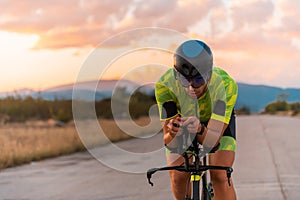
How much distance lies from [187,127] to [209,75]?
0.48 meters

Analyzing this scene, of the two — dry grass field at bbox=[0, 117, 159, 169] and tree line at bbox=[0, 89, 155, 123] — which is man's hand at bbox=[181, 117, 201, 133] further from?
tree line at bbox=[0, 89, 155, 123]

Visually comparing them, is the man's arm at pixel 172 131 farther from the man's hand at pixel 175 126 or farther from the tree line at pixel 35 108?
the tree line at pixel 35 108

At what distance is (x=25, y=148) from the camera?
707 inches

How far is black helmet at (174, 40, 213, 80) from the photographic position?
13.9 feet

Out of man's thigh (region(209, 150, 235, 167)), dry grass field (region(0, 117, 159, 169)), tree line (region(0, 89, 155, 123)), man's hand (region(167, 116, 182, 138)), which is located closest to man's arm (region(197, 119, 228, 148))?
man's hand (region(167, 116, 182, 138))

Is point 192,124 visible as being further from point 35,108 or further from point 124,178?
point 35,108

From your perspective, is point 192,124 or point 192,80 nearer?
point 192,124

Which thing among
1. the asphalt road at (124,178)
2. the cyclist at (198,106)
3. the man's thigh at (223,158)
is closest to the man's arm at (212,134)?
the cyclist at (198,106)

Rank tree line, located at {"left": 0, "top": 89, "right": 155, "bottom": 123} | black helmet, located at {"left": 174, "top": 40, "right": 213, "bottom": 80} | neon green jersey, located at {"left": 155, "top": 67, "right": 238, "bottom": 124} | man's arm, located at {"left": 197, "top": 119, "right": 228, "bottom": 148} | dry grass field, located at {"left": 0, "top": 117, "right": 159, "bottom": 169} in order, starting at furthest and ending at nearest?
tree line, located at {"left": 0, "top": 89, "right": 155, "bottom": 123}, dry grass field, located at {"left": 0, "top": 117, "right": 159, "bottom": 169}, neon green jersey, located at {"left": 155, "top": 67, "right": 238, "bottom": 124}, man's arm, located at {"left": 197, "top": 119, "right": 228, "bottom": 148}, black helmet, located at {"left": 174, "top": 40, "right": 213, "bottom": 80}

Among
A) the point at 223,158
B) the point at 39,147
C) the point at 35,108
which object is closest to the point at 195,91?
the point at 223,158

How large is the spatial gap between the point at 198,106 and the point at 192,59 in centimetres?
81

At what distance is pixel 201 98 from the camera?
4.91m

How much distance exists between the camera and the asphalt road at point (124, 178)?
993 centimetres

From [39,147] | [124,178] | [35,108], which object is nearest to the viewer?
[124,178]
